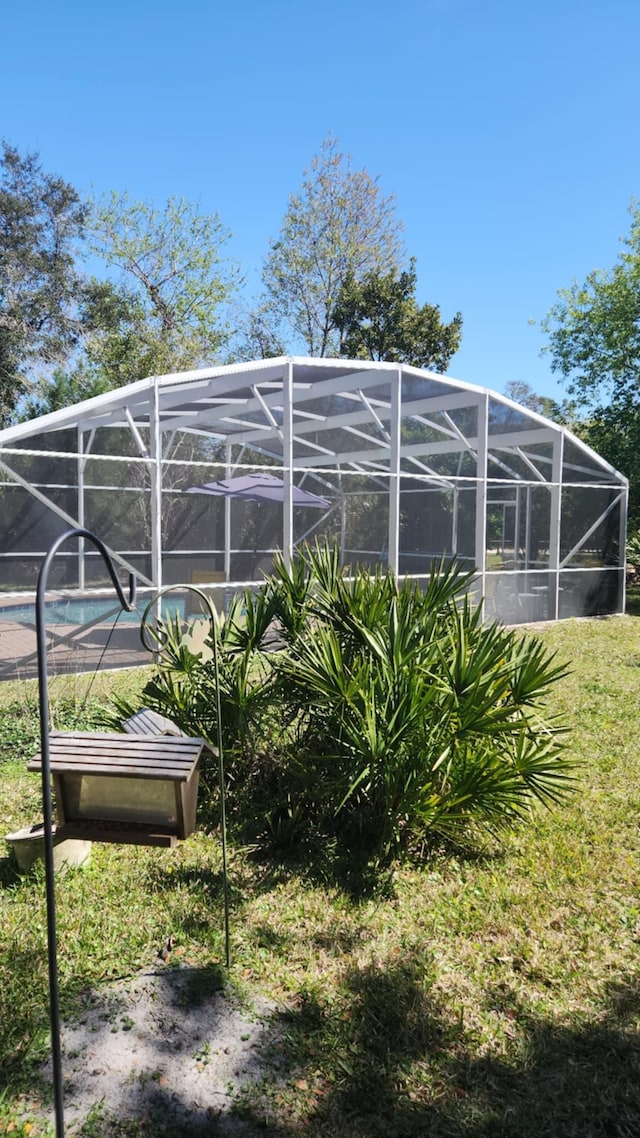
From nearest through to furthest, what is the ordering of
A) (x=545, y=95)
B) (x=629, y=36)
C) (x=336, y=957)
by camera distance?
(x=336, y=957)
(x=629, y=36)
(x=545, y=95)

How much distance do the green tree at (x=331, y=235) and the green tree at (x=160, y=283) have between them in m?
2.73

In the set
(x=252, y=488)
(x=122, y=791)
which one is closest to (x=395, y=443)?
(x=252, y=488)

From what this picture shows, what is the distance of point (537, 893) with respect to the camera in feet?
11.8

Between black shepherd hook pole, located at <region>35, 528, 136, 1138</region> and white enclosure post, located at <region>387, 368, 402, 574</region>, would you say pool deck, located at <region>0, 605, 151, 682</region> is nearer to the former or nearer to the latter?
white enclosure post, located at <region>387, 368, 402, 574</region>

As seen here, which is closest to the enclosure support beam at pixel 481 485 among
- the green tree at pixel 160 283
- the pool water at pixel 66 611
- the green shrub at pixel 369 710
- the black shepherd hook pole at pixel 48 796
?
the pool water at pixel 66 611

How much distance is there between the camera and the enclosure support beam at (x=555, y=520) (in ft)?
40.7

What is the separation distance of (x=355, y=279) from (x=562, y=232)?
6.99 metres

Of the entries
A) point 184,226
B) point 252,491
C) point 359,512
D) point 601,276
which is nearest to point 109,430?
point 252,491

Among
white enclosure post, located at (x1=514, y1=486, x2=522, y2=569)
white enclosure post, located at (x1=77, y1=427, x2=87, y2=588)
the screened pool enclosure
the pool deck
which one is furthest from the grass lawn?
white enclosure post, located at (x1=514, y1=486, x2=522, y2=569)

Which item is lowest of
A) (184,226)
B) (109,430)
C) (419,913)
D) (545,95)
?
(419,913)

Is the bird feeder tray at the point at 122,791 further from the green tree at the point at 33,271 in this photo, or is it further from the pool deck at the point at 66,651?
the green tree at the point at 33,271

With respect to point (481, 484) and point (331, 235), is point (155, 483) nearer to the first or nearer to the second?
point (481, 484)

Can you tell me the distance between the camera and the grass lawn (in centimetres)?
229

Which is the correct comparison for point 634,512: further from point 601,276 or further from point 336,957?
point 336,957
